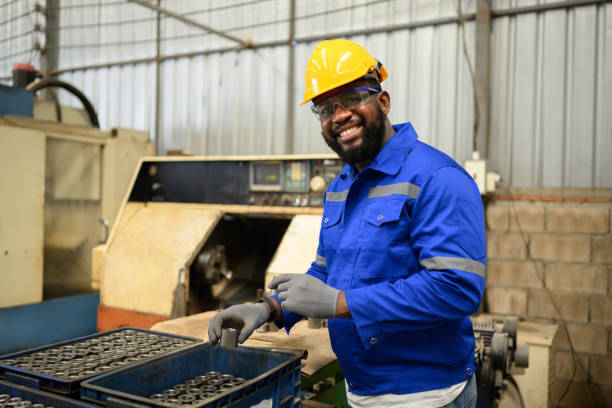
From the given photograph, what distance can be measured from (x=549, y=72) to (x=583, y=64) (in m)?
0.20

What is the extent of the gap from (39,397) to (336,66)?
2.98 feet

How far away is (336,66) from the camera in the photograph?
1120 millimetres

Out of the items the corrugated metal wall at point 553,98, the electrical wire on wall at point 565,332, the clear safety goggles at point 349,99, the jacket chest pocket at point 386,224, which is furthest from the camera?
the corrugated metal wall at point 553,98

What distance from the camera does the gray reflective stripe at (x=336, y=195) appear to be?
4.02 feet

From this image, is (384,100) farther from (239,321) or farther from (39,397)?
(39,397)

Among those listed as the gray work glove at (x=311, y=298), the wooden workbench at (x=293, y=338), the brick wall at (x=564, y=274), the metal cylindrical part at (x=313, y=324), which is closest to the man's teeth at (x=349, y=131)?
the gray work glove at (x=311, y=298)

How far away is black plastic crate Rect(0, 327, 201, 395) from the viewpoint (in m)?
1.02

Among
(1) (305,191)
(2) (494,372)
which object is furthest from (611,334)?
(1) (305,191)

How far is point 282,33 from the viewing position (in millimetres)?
4516

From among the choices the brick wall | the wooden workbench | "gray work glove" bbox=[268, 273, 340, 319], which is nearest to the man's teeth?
"gray work glove" bbox=[268, 273, 340, 319]

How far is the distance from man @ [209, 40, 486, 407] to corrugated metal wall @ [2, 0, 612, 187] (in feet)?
8.47

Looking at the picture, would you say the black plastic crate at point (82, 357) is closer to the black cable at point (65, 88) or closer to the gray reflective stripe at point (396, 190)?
the gray reflective stripe at point (396, 190)

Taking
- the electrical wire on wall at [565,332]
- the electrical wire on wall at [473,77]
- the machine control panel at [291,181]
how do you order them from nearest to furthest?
the machine control panel at [291,181], the electrical wire on wall at [565,332], the electrical wire on wall at [473,77]

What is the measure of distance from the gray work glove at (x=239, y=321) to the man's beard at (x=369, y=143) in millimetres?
424
